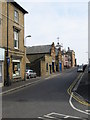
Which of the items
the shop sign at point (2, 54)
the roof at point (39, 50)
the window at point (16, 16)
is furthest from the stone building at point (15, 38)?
the roof at point (39, 50)

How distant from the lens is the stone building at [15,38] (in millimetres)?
23691

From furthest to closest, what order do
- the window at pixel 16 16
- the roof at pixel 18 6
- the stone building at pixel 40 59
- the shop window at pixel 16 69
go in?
1. the stone building at pixel 40 59
2. the window at pixel 16 16
3. the shop window at pixel 16 69
4. the roof at pixel 18 6

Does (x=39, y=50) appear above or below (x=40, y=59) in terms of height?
above

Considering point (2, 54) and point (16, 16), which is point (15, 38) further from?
point (2, 54)

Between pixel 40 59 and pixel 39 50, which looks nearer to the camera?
pixel 40 59

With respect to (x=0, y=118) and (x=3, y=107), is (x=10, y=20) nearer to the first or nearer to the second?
(x=3, y=107)

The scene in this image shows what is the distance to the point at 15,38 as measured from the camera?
27.1m

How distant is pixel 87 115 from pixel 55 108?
2.20 m

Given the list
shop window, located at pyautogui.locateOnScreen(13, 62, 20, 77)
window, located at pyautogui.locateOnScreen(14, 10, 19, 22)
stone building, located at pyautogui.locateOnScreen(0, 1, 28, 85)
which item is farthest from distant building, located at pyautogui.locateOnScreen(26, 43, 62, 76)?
window, located at pyautogui.locateOnScreen(14, 10, 19, 22)

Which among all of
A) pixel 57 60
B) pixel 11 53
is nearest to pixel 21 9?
pixel 11 53

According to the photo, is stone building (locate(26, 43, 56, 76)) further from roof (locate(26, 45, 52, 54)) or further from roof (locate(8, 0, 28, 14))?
roof (locate(8, 0, 28, 14))

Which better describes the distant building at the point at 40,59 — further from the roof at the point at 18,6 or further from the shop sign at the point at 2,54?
the shop sign at the point at 2,54

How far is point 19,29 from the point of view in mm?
27906

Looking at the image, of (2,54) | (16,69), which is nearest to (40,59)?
(16,69)
